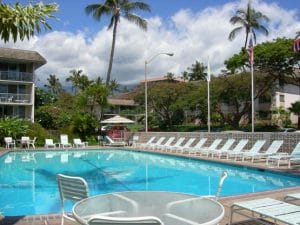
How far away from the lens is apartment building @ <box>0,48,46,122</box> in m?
37.5

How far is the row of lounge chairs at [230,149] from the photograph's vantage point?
1576 centimetres

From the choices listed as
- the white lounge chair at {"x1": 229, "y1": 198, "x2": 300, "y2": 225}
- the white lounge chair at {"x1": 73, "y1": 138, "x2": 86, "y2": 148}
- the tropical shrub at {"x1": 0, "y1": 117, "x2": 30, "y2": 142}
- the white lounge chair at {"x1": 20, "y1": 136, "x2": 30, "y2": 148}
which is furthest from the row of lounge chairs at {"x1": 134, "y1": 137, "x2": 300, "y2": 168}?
the white lounge chair at {"x1": 229, "y1": 198, "x2": 300, "y2": 225}

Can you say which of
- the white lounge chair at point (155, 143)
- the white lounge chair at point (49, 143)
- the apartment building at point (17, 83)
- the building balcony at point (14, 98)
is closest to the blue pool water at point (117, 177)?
the white lounge chair at point (155, 143)

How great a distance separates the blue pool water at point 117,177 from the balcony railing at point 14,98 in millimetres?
15371

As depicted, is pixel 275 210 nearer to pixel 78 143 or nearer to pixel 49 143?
pixel 49 143

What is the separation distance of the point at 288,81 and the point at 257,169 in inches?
1118

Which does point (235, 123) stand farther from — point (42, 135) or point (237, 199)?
point (237, 199)

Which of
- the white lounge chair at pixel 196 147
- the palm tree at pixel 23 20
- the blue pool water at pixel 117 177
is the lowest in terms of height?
the blue pool water at pixel 117 177

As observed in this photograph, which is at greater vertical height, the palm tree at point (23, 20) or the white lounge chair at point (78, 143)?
the palm tree at point (23, 20)

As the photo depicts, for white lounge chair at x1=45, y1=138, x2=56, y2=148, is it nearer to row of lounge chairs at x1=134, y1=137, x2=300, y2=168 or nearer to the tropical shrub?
the tropical shrub

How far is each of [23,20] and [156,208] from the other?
2.47m

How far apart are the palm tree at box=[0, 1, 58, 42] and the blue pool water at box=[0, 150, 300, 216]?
6143 millimetres

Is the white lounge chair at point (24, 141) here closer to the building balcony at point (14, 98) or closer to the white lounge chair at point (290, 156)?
the building balcony at point (14, 98)

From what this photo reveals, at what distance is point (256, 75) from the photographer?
36.8 m
